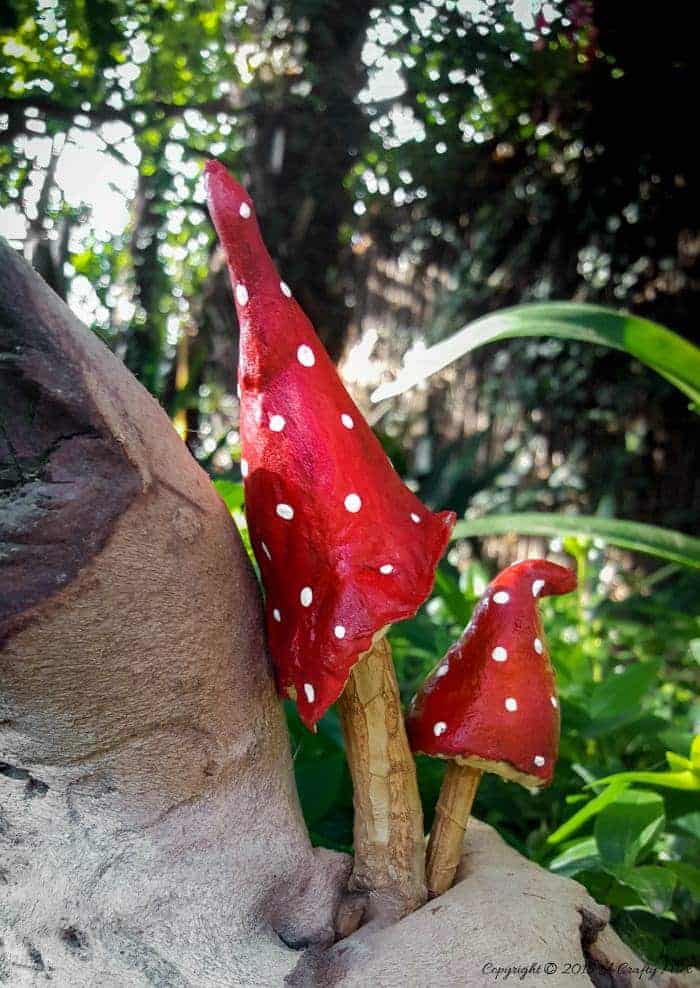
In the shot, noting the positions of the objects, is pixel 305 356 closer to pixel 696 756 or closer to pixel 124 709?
pixel 124 709

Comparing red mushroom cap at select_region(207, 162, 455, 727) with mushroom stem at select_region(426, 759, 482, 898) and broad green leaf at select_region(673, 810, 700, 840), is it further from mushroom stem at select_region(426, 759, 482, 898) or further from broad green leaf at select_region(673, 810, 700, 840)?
broad green leaf at select_region(673, 810, 700, 840)

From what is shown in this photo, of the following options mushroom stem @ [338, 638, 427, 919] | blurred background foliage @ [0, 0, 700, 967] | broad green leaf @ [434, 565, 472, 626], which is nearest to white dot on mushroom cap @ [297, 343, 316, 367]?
mushroom stem @ [338, 638, 427, 919]

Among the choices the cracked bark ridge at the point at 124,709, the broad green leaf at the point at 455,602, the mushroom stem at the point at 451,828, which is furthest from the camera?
the broad green leaf at the point at 455,602

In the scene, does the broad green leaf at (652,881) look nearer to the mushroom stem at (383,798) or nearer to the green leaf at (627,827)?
the green leaf at (627,827)

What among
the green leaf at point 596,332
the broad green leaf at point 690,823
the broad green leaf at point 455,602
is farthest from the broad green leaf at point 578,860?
the green leaf at point 596,332

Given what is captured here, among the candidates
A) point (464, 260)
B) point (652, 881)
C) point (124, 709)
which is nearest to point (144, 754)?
point (124, 709)
